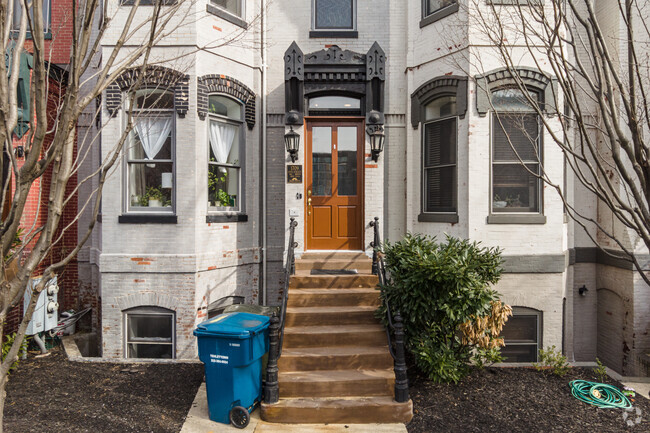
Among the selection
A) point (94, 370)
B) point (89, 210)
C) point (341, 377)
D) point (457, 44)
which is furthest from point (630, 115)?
point (89, 210)

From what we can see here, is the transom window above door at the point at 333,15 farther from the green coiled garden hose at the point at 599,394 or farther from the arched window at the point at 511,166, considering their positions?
the green coiled garden hose at the point at 599,394

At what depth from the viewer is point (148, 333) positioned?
23.2 feet

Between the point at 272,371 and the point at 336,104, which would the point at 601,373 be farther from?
the point at 336,104

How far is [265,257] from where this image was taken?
318 inches

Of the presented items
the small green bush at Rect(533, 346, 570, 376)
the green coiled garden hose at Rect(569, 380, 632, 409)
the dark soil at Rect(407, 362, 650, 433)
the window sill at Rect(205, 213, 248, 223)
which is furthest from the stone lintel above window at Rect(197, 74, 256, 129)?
the green coiled garden hose at Rect(569, 380, 632, 409)

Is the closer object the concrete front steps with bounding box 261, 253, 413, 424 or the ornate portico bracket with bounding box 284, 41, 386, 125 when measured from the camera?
the concrete front steps with bounding box 261, 253, 413, 424

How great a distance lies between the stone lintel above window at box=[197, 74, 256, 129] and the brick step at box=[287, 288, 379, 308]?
361 cm

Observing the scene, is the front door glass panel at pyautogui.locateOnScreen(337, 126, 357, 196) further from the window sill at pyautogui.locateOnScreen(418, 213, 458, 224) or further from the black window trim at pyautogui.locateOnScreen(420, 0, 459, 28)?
the black window trim at pyautogui.locateOnScreen(420, 0, 459, 28)

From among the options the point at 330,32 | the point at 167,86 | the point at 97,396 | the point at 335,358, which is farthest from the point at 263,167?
the point at 97,396

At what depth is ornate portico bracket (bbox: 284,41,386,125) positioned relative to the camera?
7.45 meters

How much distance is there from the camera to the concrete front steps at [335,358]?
15.6ft

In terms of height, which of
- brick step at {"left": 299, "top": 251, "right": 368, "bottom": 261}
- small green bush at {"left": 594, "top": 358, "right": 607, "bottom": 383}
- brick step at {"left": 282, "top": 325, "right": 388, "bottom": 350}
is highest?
brick step at {"left": 299, "top": 251, "right": 368, "bottom": 261}

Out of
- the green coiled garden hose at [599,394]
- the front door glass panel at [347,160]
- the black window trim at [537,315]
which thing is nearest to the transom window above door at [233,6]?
the front door glass panel at [347,160]

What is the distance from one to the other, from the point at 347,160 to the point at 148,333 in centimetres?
491
